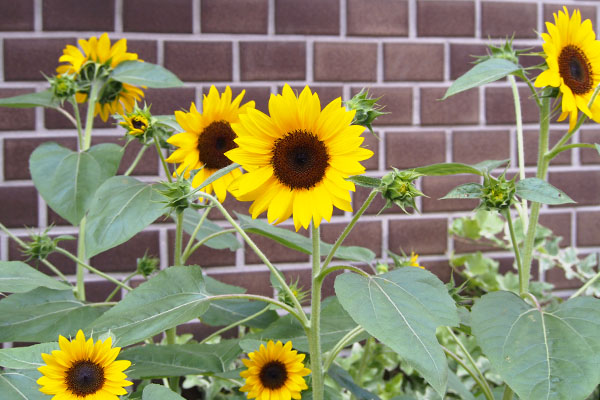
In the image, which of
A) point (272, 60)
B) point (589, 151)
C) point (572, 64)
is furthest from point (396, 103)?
point (572, 64)

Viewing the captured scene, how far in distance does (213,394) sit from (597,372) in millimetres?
873

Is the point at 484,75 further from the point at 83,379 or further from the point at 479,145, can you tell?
the point at 479,145

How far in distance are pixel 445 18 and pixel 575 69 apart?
739 millimetres

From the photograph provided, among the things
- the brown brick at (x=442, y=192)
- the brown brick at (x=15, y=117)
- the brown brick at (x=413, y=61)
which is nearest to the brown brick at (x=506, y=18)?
the brown brick at (x=413, y=61)

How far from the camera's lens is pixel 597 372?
2.17ft

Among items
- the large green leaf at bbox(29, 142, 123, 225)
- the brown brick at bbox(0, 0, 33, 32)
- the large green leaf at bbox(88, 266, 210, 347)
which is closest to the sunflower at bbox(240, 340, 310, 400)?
the large green leaf at bbox(88, 266, 210, 347)

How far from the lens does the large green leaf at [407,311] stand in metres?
0.59

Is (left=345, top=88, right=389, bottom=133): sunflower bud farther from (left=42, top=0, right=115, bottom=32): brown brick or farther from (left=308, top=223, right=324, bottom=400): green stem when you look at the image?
(left=42, top=0, right=115, bottom=32): brown brick

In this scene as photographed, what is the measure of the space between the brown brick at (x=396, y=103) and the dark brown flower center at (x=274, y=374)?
0.80 meters

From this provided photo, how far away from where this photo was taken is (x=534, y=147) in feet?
5.27

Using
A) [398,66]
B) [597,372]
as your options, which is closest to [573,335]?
[597,372]

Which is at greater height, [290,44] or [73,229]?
[290,44]

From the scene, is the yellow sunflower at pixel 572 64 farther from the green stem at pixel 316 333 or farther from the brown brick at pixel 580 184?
the brown brick at pixel 580 184

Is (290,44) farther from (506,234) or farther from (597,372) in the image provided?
(597,372)
